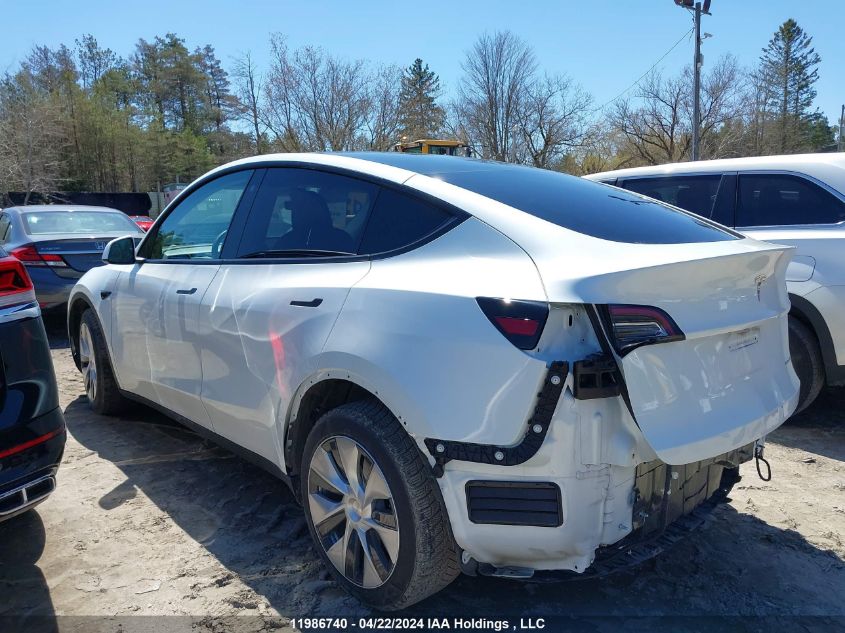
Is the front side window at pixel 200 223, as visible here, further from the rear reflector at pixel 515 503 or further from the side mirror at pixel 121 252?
the rear reflector at pixel 515 503

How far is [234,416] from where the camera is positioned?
118 inches

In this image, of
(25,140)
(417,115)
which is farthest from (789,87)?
(25,140)

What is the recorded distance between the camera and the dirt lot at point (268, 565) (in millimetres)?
2412

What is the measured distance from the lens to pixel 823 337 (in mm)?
4023

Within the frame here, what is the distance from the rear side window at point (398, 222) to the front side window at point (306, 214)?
6cm

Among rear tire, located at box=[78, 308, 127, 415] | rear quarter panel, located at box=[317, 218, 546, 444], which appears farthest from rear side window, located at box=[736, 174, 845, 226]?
rear tire, located at box=[78, 308, 127, 415]

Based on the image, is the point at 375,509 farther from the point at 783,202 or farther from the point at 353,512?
the point at 783,202

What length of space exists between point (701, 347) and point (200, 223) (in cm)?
274

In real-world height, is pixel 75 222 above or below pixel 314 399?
above

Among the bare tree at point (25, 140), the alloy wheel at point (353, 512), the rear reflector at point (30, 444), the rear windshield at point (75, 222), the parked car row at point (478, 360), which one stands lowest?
the alloy wheel at point (353, 512)

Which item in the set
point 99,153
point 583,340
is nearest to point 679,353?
point 583,340

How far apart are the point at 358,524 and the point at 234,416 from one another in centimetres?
97

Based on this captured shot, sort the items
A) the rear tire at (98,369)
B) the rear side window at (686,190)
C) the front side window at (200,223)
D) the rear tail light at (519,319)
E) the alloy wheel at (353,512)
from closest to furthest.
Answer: the rear tail light at (519,319)
the alloy wheel at (353,512)
the front side window at (200,223)
the rear tire at (98,369)
the rear side window at (686,190)

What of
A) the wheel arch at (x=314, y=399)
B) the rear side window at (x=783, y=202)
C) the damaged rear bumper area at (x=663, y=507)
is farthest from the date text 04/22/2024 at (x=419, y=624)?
the rear side window at (x=783, y=202)
